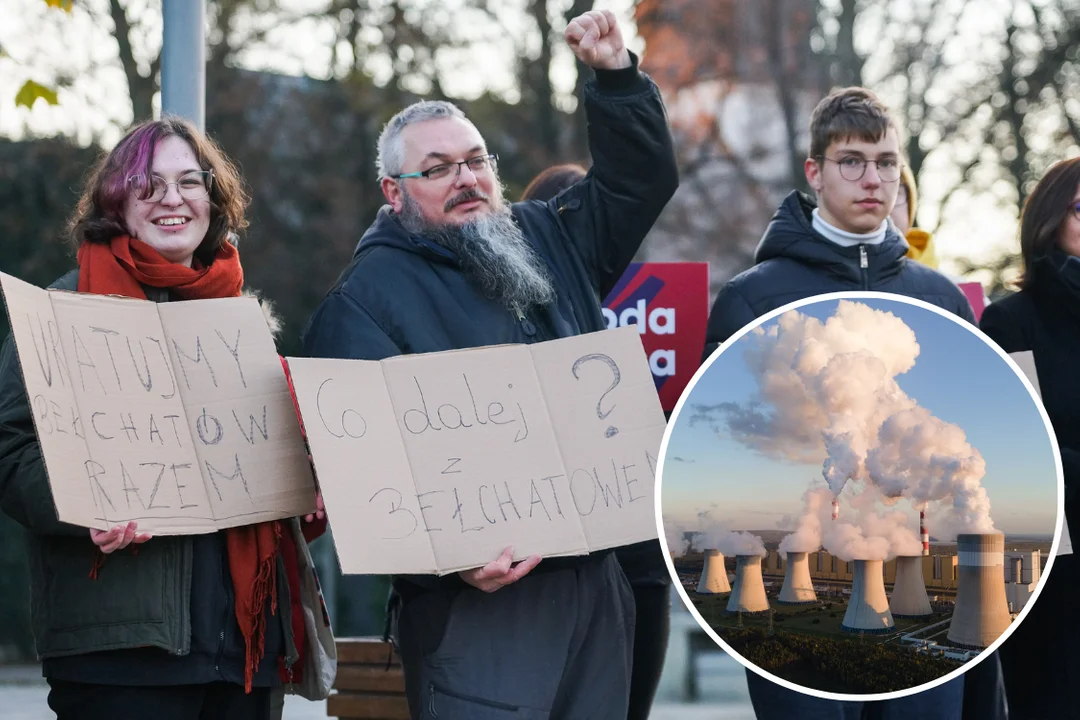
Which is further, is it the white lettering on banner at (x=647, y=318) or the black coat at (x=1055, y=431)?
the white lettering on banner at (x=647, y=318)

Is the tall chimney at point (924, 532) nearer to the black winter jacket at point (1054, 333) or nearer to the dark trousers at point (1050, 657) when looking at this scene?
the black winter jacket at point (1054, 333)

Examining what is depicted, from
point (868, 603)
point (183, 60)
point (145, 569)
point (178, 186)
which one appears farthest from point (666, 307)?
point (145, 569)

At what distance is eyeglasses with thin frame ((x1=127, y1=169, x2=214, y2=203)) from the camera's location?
311cm

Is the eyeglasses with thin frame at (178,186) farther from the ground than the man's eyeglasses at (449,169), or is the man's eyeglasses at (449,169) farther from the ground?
the man's eyeglasses at (449,169)

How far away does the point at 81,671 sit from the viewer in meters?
2.91

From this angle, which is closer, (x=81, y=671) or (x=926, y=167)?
(x=81, y=671)

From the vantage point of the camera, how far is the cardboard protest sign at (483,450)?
280cm

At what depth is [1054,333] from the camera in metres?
3.99

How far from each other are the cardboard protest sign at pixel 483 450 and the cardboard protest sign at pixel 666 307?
4.79ft

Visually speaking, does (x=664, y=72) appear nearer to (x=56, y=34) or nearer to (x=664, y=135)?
(x=56, y=34)

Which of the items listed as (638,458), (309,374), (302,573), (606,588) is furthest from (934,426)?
(302,573)

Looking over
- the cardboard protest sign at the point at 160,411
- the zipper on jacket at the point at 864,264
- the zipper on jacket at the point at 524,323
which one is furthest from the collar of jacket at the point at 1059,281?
the cardboard protest sign at the point at 160,411

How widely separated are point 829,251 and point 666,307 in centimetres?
94

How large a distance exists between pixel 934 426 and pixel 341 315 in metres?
1.25
